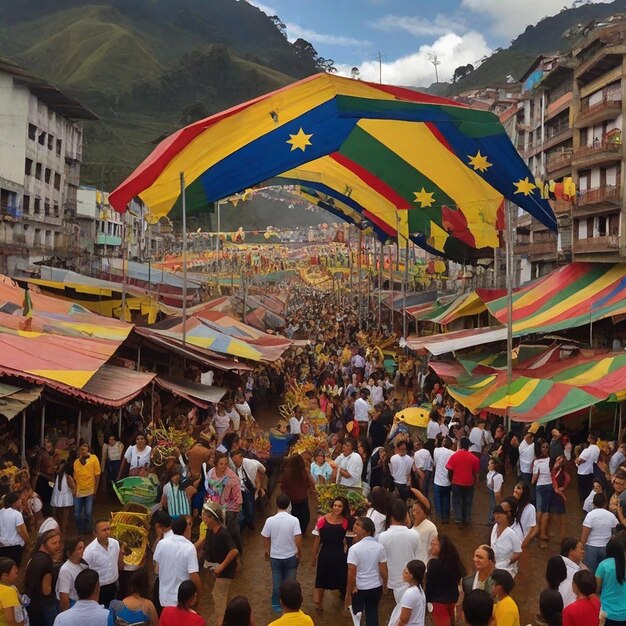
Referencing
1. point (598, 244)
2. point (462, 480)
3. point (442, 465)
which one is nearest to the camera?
point (462, 480)

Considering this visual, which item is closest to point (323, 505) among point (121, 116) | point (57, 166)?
point (57, 166)

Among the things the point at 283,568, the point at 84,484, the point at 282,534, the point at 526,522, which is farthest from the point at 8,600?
the point at 526,522

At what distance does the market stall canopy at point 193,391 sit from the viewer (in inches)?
497

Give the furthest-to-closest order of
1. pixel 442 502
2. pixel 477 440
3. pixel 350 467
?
pixel 477 440 < pixel 442 502 < pixel 350 467

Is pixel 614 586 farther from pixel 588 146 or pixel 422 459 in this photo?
pixel 588 146

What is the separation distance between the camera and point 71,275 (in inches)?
973

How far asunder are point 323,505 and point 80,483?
2835 mm

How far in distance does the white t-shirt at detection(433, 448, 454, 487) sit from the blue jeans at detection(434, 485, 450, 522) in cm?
9

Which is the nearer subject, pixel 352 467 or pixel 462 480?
pixel 352 467

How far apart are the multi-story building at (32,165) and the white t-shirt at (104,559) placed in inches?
1214

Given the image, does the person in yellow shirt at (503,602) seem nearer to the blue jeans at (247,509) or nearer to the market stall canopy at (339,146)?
the blue jeans at (247,509)

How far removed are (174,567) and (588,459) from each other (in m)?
6.37

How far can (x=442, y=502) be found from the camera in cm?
938

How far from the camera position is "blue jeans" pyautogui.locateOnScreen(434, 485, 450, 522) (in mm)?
9312
